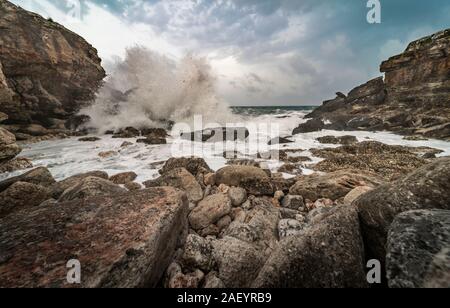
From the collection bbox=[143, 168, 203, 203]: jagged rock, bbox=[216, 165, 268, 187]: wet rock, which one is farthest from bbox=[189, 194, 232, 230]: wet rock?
bbox=[216, 165, 268, 187]: wet rock

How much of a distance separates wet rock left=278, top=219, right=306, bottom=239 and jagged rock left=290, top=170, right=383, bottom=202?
1.75 metres

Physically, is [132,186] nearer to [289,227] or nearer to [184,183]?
[184,183]

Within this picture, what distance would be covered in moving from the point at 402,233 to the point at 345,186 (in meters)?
3.95

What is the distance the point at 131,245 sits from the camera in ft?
7.79

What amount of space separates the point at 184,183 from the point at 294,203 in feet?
10.2

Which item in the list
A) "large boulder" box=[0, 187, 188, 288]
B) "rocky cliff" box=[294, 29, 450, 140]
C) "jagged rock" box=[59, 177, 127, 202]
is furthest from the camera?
"rocky cliff" box=[294, 29, 450, 140]

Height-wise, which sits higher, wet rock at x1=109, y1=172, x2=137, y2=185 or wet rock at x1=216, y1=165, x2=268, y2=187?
wet rock at x1=216, y1=165, x2=268, y2=187

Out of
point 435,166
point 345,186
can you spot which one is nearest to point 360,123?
point 345,186

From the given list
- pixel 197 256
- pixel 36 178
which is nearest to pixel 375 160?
pixel 197 256

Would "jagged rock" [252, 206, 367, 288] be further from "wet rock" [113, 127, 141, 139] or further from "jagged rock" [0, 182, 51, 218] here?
"wet rock" [113, 127, 141, 139]

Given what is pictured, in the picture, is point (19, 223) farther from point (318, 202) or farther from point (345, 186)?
point (345, 186)

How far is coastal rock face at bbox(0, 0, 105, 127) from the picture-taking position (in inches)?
670

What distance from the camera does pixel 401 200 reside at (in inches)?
107

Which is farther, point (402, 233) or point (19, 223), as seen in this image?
point (19, 223)
